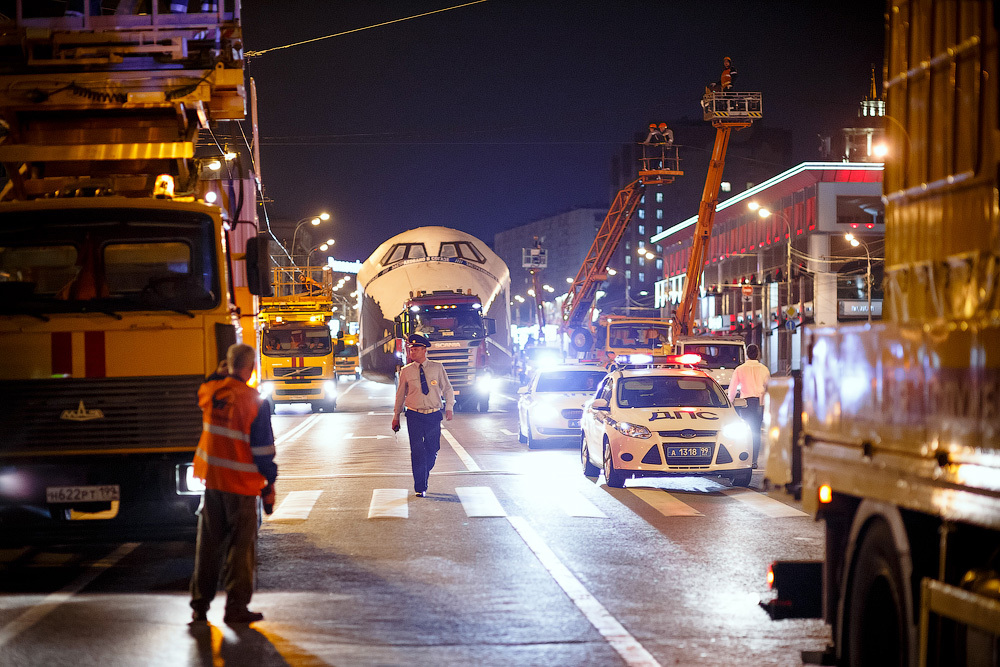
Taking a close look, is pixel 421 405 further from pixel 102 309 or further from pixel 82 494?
pixel 82 494

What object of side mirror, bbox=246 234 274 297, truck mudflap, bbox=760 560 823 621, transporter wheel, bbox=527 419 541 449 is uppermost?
side mirror, bbox=246 234 274 297

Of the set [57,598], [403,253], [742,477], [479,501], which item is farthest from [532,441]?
[403,253]

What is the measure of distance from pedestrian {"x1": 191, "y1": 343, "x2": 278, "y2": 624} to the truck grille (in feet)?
5.13

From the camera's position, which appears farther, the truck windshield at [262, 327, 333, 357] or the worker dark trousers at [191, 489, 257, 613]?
the truck windshield at [262, 327, 333, 357]

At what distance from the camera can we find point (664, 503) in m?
14.0

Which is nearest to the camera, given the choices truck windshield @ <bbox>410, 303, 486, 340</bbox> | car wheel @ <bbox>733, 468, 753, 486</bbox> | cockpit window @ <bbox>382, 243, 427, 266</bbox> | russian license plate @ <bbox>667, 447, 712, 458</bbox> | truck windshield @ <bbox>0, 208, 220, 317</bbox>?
truck windshield @ <bbox>0, 208, 220, 317</bbox>

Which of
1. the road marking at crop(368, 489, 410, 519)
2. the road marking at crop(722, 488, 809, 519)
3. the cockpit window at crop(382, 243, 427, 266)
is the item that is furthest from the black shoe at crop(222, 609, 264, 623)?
the cockpit window at crop(382, 243, 427, 266)

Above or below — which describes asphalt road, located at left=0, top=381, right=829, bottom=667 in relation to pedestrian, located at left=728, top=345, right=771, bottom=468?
below

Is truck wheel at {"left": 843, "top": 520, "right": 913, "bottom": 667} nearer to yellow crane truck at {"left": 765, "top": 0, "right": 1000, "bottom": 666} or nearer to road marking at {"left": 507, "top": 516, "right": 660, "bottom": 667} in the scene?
yellow crane truck at {"left": 765, "top": 0, "right": 1000, "bottom": 666}

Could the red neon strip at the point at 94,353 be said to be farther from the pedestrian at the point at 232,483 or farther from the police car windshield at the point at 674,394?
the police car windshield at the point at 674,394

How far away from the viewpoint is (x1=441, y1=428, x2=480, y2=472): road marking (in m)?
18.5

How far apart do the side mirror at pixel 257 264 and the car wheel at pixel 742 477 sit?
7145 millimetres

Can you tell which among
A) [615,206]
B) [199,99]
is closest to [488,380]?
[615,206]

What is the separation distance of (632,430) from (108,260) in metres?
7.29
